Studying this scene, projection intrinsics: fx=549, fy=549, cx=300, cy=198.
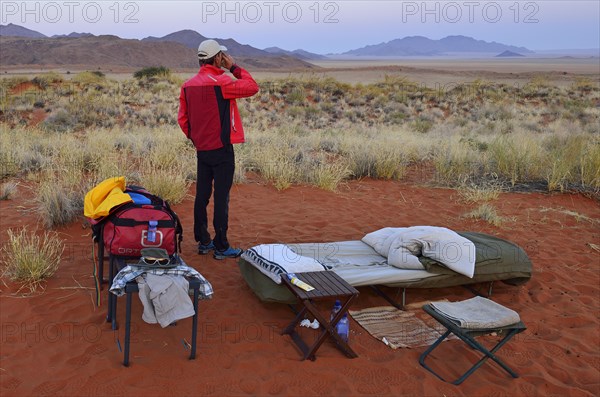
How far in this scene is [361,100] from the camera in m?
25.7

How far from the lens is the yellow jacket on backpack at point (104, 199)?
4230 mm

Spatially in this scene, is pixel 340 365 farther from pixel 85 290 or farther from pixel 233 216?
pixel 233 216

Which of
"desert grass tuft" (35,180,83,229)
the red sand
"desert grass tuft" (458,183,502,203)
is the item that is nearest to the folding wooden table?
the red sand

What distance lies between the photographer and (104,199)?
4.43 meters

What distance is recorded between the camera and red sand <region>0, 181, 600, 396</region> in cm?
360

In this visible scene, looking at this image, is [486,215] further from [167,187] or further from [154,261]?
[154,261]

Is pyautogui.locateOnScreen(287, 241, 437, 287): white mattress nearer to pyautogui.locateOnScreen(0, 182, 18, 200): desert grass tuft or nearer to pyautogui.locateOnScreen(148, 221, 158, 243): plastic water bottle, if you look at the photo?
pyautogui.locateOnScreen(148, 221, 158, 243): plastic water bottle

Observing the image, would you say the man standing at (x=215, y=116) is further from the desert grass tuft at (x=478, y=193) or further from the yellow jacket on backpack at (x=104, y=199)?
the desert grass tuft at (x=478, y=193)

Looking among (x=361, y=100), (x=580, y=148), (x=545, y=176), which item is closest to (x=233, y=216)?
(x=545, y=176)

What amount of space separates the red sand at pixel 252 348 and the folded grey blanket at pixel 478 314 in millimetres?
358

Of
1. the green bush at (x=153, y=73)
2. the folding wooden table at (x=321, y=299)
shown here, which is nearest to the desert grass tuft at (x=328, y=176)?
the folding wooden table at (x=321, y=299)

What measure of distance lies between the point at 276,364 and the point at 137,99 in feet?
65.3

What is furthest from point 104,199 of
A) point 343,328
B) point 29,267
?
point 343,328

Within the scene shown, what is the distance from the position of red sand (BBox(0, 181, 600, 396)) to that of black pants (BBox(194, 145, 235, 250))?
277 mm
